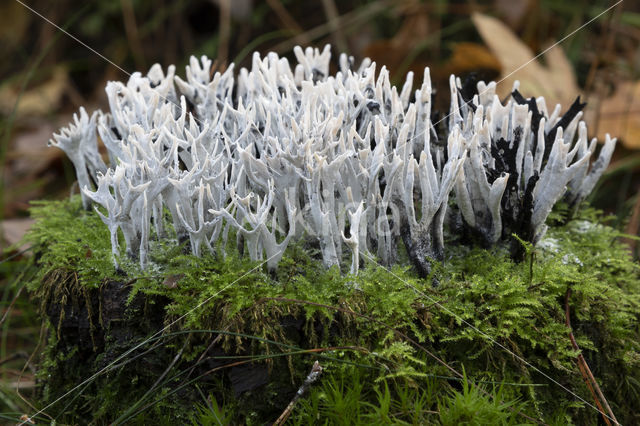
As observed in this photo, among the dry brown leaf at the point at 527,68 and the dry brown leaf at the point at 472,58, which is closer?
the dry brown leaf at the point at 527,68

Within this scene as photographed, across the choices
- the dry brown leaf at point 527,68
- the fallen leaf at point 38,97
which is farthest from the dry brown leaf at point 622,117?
the fallen leaf at point 38,97

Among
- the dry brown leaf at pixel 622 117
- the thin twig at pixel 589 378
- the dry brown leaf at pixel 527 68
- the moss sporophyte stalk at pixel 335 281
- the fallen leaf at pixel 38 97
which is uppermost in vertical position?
the fallen leaf at pixel 38 97

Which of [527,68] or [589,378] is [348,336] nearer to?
[589,378]

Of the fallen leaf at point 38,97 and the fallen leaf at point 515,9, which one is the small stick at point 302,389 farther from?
the fallen leaf at point 38,97

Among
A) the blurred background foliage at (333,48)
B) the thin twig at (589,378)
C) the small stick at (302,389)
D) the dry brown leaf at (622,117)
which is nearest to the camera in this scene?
the small stick at (302,389)

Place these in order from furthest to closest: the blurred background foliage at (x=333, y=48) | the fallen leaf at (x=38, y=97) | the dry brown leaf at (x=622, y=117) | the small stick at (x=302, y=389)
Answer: the fallen leaf at (x=38, y=97), the blurred background foliage at (x=333, y=48), the dry brown leaf at (x=622, y=117), the small stick at (x=302, y=389)

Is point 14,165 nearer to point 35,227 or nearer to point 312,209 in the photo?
point 35,227

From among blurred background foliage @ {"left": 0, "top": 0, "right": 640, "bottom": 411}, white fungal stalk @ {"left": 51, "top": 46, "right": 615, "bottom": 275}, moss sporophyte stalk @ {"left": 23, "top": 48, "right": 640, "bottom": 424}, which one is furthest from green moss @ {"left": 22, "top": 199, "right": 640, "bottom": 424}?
blurred background foliage @ {"left": 0, "top": 0, "right": 640, "bottom": 411}

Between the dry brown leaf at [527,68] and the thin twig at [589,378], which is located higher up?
the dry brown leaf at [527,68]
